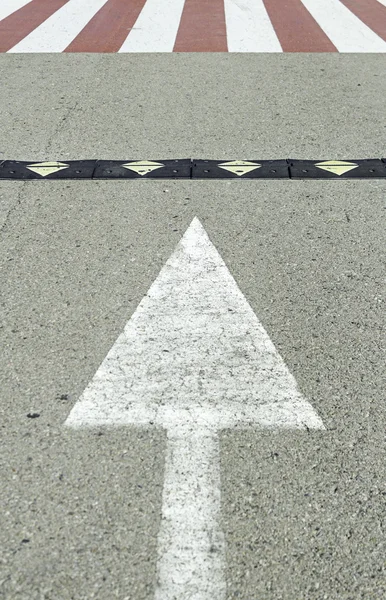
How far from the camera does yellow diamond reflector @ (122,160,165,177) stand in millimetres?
6156

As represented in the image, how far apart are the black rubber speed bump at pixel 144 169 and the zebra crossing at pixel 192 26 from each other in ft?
13.6

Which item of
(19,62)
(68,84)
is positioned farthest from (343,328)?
(19,62)

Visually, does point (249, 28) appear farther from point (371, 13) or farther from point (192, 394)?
point (192, 394)

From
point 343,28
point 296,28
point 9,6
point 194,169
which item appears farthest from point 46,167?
point 9,6

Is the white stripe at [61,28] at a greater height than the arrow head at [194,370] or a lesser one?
lesser

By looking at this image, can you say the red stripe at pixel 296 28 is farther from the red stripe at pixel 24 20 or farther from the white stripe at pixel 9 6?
the white stripe at pixel 9 6

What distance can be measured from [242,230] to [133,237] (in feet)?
2.24

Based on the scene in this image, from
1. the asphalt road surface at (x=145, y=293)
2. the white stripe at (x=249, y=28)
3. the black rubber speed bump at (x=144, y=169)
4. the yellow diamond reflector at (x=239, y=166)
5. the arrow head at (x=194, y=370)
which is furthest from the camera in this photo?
the white stripe at (x=249, y=28)

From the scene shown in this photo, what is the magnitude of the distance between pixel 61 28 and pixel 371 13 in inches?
174

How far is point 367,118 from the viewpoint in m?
7.48

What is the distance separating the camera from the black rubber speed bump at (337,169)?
611cm

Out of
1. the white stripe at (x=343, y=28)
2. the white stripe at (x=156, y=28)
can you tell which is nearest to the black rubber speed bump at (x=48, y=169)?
the white stripe at (x=156, y=28)

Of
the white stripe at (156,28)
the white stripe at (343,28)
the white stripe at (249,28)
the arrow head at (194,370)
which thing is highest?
the arrow head at (194,370)

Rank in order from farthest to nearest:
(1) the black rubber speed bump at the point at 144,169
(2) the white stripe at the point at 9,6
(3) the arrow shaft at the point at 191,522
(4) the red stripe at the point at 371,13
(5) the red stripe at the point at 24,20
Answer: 1. (2) the white stripe at the point at 9,6
2. (4) the red stripe at the point at 371,13
3. (5) the red stripe at the point at 24,20
4. (1) the black rubber speed bump at the point at 144,169
5. (3) the arrow shaft at the point at 191,522
